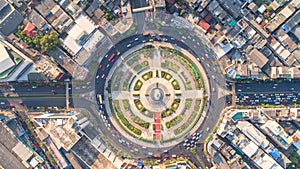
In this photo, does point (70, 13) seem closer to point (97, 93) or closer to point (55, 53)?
point (55, 53)

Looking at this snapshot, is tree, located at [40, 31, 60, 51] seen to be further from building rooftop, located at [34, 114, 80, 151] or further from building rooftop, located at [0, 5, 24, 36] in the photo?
building rooftop, located at [34, 114, 80, 151]

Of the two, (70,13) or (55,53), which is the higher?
(70,13)

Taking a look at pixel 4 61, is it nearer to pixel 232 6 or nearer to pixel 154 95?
pixel 154 95

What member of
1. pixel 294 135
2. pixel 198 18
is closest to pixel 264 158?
pixel 294 135

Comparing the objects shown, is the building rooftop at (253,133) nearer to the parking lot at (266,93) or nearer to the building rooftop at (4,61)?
the parking lot at (266,93)

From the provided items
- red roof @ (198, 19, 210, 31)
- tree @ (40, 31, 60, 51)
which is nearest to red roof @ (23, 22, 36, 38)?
tree @ (40, 31, 60, 51)
